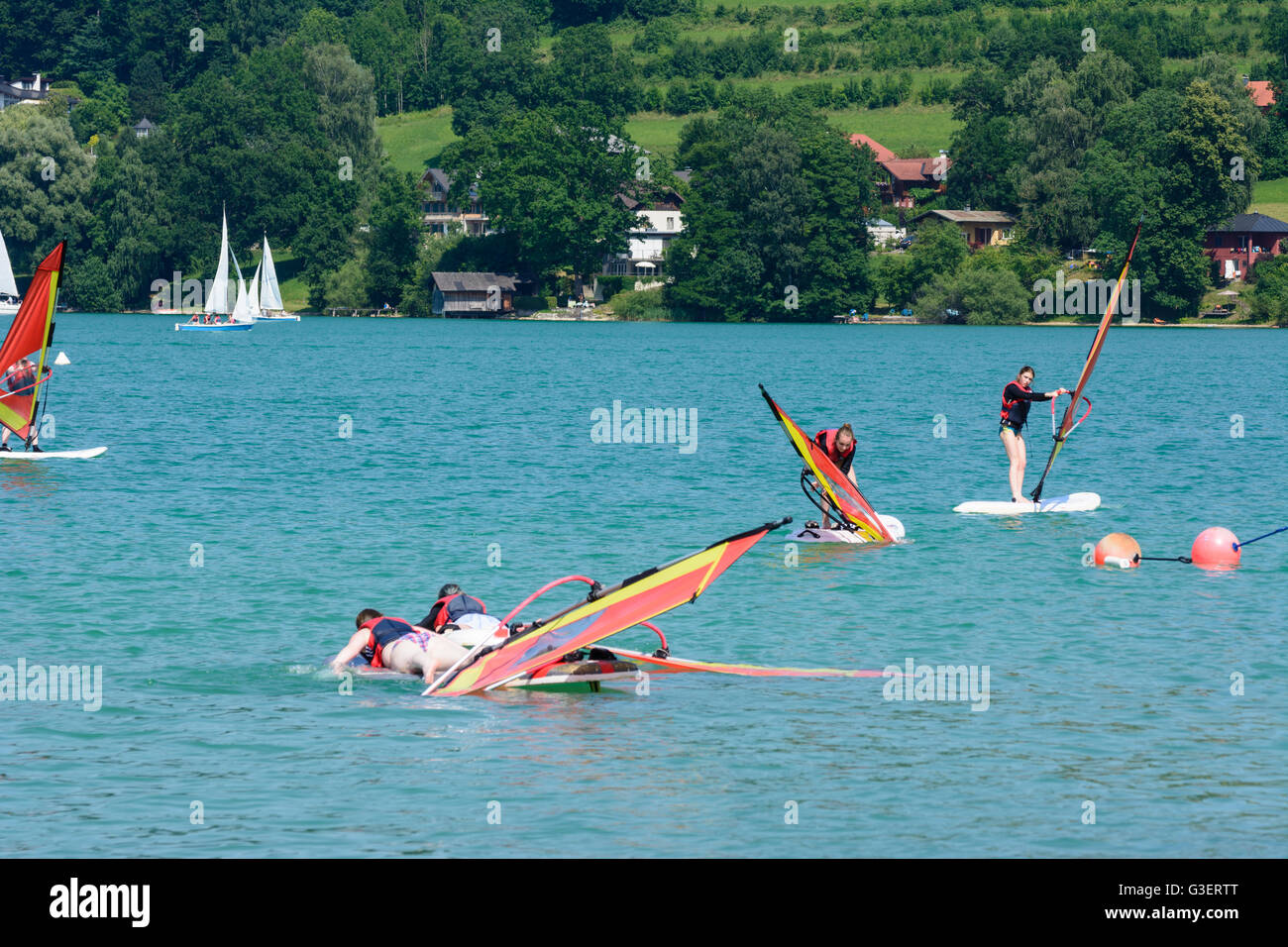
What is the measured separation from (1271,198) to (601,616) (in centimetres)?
16402

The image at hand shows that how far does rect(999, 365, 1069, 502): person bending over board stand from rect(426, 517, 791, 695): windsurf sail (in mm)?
13406

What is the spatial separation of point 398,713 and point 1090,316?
137 m

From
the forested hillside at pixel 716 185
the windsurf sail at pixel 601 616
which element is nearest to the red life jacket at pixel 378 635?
the windsurf sail at pixel 601 616

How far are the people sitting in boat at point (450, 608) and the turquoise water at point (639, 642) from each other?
1087 mm

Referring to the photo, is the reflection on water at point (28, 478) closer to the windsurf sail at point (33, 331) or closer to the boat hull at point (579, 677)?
the windsurf sail at point (33, 331)

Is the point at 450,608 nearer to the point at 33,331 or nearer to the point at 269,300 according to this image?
the point at 33,331

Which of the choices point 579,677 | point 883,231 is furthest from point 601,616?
point 883,231

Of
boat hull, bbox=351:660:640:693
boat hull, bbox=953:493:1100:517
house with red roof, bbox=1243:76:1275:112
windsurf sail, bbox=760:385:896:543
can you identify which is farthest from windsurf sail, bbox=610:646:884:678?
house with red roof, bbox=1243:76:1275:112

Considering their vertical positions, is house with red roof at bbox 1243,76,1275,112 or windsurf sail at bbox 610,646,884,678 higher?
house with red roof at bbox 1243,76,1275,112

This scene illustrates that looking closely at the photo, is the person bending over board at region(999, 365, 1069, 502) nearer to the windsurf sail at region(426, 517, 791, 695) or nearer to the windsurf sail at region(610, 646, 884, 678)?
the windsurf sail at region(610, 646, 884, 678)

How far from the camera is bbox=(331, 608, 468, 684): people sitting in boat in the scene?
18.0m

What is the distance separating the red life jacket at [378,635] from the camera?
18.3m
